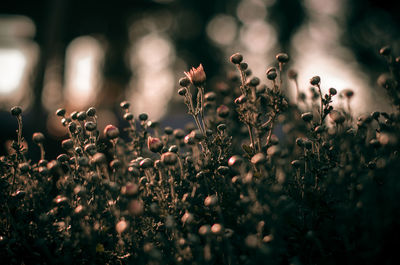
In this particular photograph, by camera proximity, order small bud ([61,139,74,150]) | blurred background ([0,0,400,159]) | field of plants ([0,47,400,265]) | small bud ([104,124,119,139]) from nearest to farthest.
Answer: field of plants ([0,47,400,265]) → small bud ([104,124,119,139]) → small bud ([61,139,74,150]) → blurred background ([0,0,400,159])

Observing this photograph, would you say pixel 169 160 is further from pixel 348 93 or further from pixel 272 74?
pixel 348 93

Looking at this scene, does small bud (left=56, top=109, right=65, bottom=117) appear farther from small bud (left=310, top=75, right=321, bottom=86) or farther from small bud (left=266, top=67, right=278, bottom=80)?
small bud (left=310, top=75, right=321, bottom=86)

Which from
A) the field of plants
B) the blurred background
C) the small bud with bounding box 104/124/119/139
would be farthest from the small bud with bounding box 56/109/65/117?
the blurred background

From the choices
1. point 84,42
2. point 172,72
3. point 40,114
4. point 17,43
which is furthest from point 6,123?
point 172,72

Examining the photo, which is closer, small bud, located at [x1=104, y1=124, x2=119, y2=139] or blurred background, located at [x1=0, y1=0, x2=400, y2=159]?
small bud, located at [x1=104, y1=124, x2=119, y2=139]

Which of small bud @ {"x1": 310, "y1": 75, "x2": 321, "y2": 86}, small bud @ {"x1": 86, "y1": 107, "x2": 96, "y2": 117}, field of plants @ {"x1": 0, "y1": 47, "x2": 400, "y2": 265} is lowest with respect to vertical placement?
field of plants @ {"x1": 0, "y1": 47, "x2": 400, "y2": 265}

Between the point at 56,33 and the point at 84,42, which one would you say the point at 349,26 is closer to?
the point at 84,42

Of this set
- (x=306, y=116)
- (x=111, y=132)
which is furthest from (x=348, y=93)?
(x=111, y=132)

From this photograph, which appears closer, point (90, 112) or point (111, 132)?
point (111, 132)
